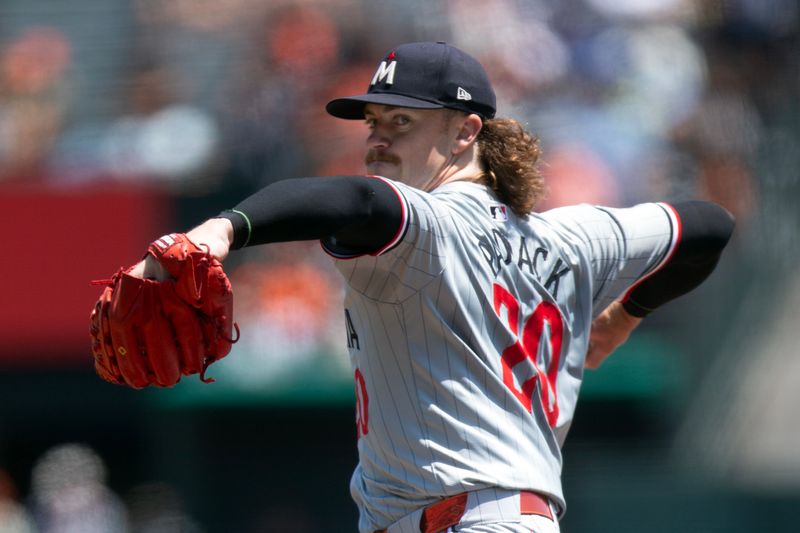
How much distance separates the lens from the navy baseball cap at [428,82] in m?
2.69

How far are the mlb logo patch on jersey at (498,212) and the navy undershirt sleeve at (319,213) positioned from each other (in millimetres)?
434

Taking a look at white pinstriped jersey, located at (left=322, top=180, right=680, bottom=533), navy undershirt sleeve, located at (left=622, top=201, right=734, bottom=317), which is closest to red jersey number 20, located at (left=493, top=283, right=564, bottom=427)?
white pinstriped jersey, located at (left=322, top=180, right=680, bottom=533)

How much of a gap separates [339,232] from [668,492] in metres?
4.97

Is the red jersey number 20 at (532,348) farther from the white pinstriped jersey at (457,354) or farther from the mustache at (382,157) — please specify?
the mustache at (382,157)

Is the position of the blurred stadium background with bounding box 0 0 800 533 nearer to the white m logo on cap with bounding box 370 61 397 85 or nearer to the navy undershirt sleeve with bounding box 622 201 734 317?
the navy undershirt sleeve with bounding box 622 201 734 317

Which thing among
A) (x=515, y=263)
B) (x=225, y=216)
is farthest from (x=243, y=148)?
(x=225, y=216)

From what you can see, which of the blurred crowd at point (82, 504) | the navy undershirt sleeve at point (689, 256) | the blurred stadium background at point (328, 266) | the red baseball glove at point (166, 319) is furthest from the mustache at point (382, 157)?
the blurred crowd at point (82, 504)

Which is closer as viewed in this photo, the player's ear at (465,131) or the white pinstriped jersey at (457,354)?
the white pinstriped jersey at (457,354)

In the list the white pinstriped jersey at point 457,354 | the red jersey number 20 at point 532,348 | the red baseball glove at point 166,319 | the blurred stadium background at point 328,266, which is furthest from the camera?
the blurred stadium background at point 328,266

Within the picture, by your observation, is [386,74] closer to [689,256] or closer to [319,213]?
[319,213]

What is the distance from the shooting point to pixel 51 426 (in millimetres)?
7516

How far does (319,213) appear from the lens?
2.07m

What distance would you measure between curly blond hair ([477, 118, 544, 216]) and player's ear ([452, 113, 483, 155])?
47 millimetres

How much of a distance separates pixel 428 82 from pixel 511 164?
260 millimetres
